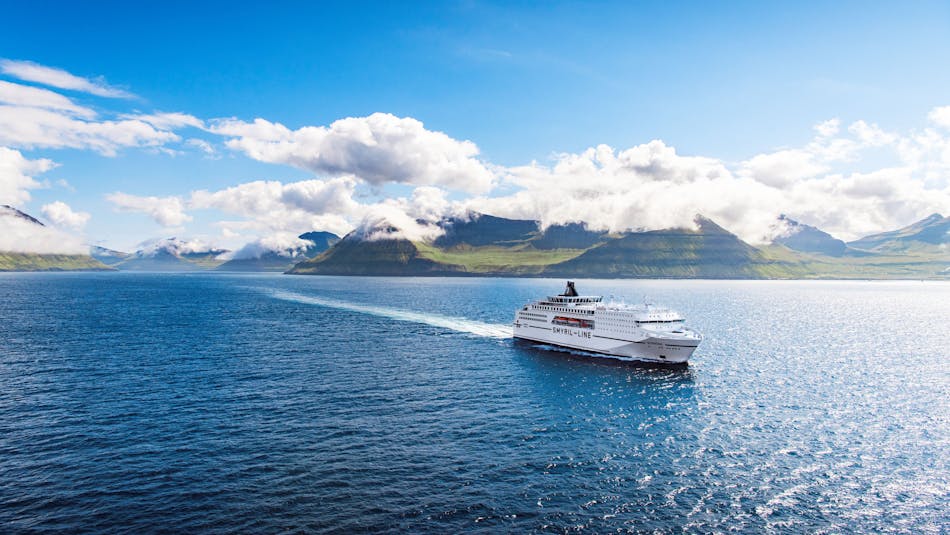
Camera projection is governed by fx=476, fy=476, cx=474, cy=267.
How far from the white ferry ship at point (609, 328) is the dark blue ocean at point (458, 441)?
18.0 ft

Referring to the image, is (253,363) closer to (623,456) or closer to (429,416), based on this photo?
(429,416)

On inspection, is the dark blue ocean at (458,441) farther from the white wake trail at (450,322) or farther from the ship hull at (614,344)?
the white wake trail at (450,322)

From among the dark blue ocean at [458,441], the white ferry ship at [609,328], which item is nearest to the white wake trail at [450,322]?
the white ferry ship at [609,328]

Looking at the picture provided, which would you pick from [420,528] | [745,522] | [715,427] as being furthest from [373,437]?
[715,427]

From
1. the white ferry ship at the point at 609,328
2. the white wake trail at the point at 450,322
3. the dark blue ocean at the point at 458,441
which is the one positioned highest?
the white ferry ship at the point at 609,328

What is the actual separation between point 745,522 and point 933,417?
5107cm

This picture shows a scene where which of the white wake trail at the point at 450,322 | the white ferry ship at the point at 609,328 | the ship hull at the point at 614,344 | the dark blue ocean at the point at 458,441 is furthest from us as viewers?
the white wake trail at the point at 450,322

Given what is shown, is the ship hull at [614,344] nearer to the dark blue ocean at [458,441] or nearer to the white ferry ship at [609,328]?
the white ferry ship at [609,328]

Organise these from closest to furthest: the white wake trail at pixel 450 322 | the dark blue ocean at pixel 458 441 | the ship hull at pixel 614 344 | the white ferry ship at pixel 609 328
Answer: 1. the dark blue ocean at pixel 458 441
2. the ship hull at pixel 614 344
3. the white ferry ship at pixel 609 328
4. the white wake trail at pixel 450 322

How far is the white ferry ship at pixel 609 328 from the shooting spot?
9906 cm

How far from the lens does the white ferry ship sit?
99062 millimetres

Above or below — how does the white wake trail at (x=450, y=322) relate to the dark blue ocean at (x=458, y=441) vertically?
above

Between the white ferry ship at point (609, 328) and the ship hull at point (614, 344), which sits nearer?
the ship hull at point (614, 344)

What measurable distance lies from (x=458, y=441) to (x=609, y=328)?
62955 millimetres
